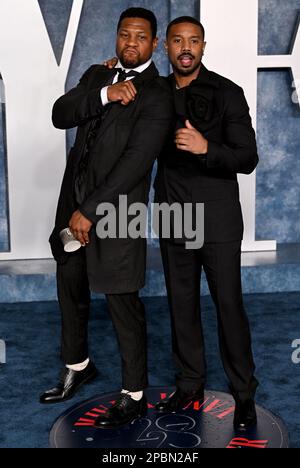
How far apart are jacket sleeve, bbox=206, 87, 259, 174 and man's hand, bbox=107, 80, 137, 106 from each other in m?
0.34

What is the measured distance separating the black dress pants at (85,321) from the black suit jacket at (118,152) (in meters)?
0.12

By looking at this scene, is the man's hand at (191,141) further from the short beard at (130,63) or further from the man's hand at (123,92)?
the short beard at (130,63)

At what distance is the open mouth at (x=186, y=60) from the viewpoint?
8.04 feet

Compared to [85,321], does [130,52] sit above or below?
above

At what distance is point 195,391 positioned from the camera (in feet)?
9.34

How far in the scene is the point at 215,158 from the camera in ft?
7.82

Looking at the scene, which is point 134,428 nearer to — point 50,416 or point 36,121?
point 50,416

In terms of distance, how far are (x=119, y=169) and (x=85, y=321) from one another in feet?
2.74

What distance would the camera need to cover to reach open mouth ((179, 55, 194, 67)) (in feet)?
8.04

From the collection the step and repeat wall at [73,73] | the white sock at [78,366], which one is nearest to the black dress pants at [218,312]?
the white sock at [78,366]

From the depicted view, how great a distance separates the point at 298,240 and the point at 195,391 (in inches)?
111

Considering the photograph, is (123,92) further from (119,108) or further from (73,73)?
(73,73)

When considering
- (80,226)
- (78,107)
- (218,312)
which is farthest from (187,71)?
(218,312)

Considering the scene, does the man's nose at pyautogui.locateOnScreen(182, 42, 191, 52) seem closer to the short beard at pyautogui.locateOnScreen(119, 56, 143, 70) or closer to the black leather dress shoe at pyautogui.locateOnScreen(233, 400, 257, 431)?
the short beard at pyautogui.locateOnScreen(119, 56, 143, 70)
